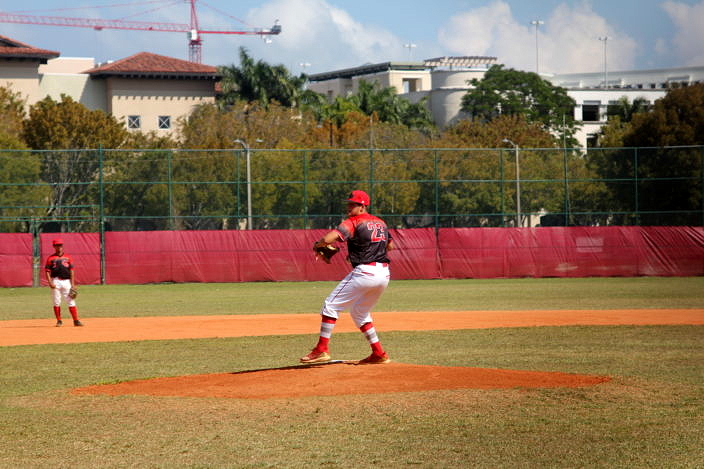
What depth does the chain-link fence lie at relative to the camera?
3775cm

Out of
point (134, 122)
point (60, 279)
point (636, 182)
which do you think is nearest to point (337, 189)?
point (636, 182)

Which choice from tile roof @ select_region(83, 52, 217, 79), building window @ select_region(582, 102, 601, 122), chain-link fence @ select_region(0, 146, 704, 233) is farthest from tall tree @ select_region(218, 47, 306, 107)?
building window @ select_region(582, 102, 601, 122)

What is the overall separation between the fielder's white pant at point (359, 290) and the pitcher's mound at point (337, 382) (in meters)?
0.70

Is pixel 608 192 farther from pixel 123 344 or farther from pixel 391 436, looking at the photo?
pixel 391 436

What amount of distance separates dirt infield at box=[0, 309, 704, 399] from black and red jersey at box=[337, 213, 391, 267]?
1.29 m

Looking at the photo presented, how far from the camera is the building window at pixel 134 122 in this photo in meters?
70.7

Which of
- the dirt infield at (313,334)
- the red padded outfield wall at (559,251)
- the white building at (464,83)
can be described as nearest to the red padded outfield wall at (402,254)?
the red padded outfield wall at (559,251)

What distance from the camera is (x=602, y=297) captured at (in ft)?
82.8

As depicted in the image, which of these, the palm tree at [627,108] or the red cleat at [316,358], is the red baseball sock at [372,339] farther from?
the palm tree at [627,108]

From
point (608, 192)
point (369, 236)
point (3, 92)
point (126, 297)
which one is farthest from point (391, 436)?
point (3, 92)

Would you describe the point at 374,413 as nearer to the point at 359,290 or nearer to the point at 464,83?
the point at 359,290

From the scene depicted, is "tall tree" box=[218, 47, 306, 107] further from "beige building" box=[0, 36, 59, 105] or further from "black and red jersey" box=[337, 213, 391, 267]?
"black and red jersey" box=[337, 213, 391, 267]

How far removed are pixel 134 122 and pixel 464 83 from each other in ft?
127

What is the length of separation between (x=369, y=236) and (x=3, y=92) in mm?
51310
